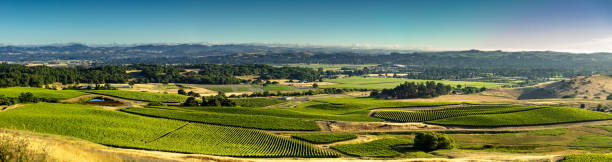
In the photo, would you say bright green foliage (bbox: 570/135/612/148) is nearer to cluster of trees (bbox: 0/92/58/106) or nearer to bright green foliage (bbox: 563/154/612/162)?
bright green foliage (bbox: 563/154/612/162)

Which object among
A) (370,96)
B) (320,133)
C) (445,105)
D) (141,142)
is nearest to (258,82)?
(370,96)

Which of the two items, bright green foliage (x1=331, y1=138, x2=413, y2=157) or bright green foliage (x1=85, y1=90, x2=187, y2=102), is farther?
bright green foliage (x1=85, y1=90, x2=187, y2=102)

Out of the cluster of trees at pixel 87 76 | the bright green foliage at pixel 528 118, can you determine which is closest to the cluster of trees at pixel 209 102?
the bright green foliage at pixel 528 118

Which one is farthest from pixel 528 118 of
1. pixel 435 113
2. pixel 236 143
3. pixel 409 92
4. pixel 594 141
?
pixel 236 143

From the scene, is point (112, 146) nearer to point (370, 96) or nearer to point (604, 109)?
point (370, 96)

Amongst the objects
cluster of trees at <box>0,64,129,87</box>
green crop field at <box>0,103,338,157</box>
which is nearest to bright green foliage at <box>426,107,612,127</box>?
green crop field at <box>0,103,338,157</box>

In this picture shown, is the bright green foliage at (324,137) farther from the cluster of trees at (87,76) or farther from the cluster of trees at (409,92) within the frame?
the cluster of trees at (87,76)
